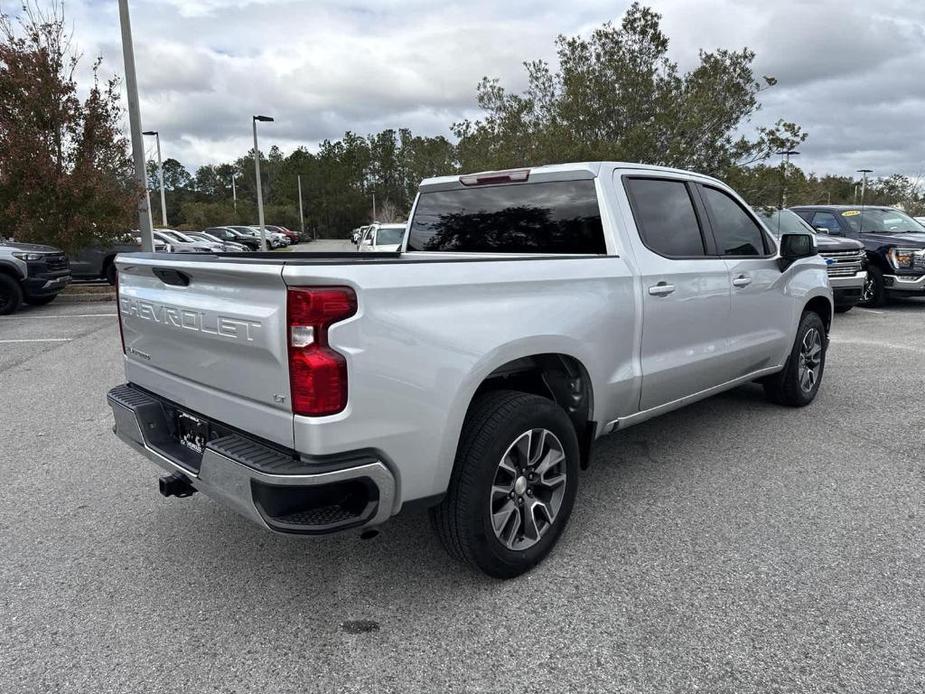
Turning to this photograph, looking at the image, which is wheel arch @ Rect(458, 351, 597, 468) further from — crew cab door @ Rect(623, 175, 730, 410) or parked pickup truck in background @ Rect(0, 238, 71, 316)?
parked pickup truck in background @ Rect(0, 238, 71, 316)

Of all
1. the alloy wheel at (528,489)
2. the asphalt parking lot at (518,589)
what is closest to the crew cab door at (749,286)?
the asphalt parking lot at (518,589)

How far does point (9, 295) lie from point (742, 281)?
12.3 meters

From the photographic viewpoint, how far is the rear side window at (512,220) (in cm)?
374

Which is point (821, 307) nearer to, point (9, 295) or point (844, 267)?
point (844, 267)

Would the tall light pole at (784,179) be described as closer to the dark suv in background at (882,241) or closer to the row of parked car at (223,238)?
the dark suv in background at (882,241)

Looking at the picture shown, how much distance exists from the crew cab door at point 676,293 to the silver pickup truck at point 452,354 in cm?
1

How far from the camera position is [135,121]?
14320 mm

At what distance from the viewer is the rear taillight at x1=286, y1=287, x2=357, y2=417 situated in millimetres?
2289

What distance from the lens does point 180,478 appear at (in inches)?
112

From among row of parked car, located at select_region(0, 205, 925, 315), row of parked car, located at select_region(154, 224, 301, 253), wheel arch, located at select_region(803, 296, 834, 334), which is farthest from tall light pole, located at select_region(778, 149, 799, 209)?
row of parked car, located at select_region(154, 224, 301, 253)

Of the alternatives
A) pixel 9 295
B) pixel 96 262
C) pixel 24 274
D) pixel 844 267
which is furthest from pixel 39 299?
pixel 844 267

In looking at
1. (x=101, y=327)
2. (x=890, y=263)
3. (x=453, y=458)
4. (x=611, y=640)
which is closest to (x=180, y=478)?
(x=453, y=458)

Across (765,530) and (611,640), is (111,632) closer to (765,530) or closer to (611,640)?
(611,640)

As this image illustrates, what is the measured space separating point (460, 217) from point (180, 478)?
2300 millimetres
